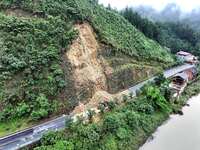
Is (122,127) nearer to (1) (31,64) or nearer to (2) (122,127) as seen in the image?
(2) (122,127)

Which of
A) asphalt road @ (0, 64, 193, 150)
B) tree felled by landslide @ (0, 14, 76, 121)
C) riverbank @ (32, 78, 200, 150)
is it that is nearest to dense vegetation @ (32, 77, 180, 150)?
riverbank @ (32, 78, 200, 150)

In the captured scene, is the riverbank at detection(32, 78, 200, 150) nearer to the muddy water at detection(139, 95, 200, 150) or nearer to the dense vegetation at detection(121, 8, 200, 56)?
the muddy water at detection(139, 95, 200, 150)

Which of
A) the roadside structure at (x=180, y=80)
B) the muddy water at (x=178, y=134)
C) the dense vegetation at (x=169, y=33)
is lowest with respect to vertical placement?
the muddy water at (x=178, y=134)

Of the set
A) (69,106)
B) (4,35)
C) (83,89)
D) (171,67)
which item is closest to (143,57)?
(171,67)

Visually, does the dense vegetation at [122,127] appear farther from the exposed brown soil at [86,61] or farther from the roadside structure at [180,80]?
the exposed brown soil at [86,61]

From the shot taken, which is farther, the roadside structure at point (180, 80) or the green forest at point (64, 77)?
the roadside structure at point (180, 80)

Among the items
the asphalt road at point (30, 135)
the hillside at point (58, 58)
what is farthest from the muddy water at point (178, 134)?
the asphalt road at point (30, 135)
